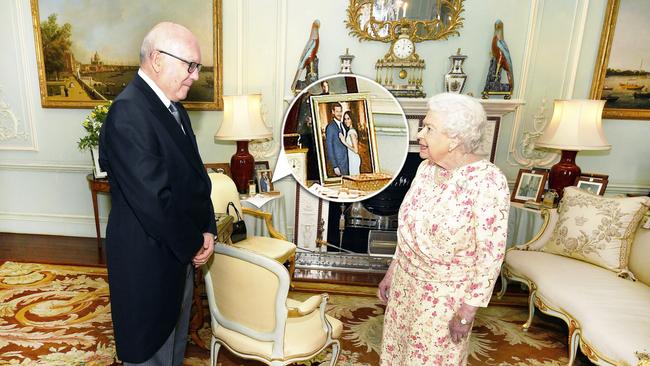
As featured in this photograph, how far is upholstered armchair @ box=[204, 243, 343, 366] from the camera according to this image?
147 centimetres

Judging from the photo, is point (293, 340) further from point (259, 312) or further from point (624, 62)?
point (624, 62)

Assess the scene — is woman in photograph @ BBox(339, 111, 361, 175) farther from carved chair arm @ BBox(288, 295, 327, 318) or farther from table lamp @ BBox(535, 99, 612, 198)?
carved chair arm @ BBox(288, 295, 327, 318)

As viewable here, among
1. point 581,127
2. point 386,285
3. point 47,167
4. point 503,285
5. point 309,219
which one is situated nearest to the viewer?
point 386,285

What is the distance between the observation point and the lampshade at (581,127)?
287cm

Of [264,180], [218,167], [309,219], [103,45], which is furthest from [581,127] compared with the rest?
[103,45]

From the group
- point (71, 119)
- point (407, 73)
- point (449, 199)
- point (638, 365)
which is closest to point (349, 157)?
point (407, 73)

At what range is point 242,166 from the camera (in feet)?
11.1

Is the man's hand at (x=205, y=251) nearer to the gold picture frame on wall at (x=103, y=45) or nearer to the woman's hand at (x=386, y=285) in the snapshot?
the woman's hand at (x=386, y=285)

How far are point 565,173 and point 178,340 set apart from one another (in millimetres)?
3148

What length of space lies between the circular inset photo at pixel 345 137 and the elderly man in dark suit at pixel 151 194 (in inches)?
83.4

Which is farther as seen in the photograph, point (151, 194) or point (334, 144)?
point (334, 144)

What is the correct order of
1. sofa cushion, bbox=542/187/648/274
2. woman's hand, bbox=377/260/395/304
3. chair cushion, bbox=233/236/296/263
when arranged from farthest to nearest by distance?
chair cushion, bbox=233/236/296/263
sofa cushion, bbox=542/187/648/274
woman's hand, bbox=377/260/395/304

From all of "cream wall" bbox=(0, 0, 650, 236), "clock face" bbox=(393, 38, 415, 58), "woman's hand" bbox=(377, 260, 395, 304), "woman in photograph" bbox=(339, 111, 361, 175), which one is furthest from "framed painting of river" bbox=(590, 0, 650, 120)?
"woman's hand" bbox=(377, 260, 395, 304)

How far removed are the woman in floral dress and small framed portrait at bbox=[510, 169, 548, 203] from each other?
7.47ft
